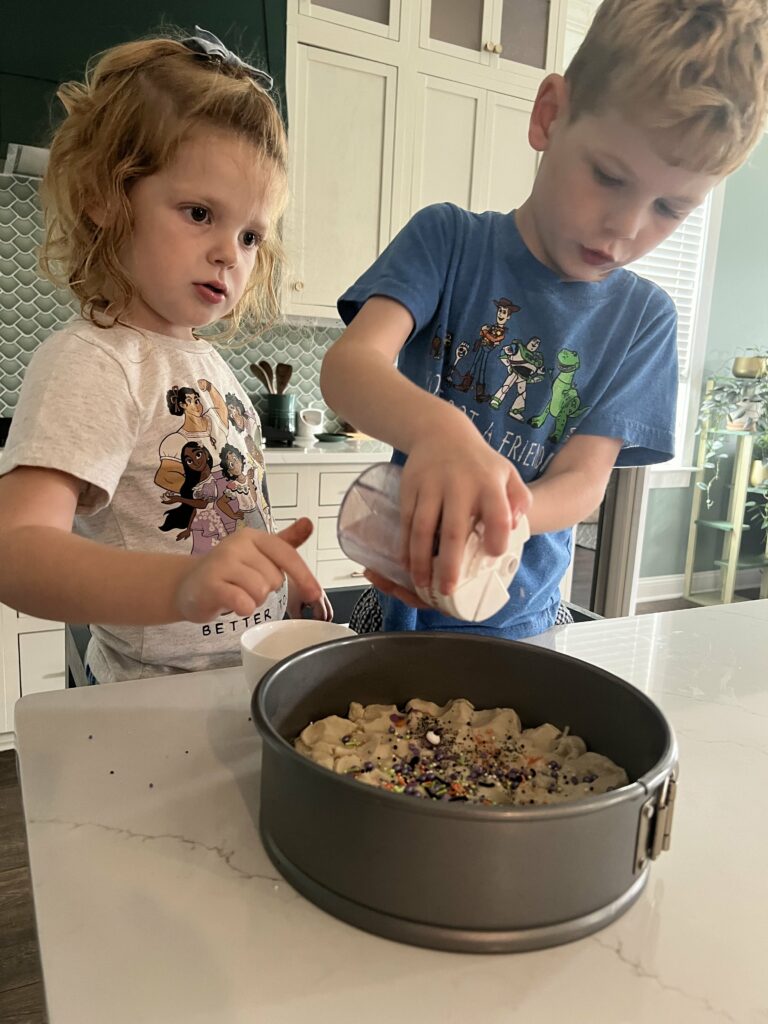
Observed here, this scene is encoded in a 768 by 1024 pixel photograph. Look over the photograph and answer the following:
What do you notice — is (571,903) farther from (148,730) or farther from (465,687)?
(148,730)

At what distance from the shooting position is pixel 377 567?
592mm

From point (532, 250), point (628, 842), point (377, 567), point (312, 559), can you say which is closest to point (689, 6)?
point (532, 250)

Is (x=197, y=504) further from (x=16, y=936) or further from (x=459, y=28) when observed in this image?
(x=459, y=28)

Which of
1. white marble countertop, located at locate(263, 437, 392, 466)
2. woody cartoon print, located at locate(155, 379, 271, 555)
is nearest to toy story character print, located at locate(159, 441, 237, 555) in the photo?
woody cartoon print, located at locate(155, 379, 271, 555)

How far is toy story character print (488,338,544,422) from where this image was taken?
979 mm

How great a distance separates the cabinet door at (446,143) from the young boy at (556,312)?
200cm

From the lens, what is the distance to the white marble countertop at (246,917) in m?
0.44

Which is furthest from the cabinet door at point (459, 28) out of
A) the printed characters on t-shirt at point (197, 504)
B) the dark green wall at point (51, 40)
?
the printed characters on t-shirt at point (197, 504)

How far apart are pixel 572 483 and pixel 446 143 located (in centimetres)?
237

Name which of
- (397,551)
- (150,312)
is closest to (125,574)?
(397,551)

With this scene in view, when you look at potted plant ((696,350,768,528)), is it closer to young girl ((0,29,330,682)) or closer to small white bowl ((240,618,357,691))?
young girl ((0,29,330,682))

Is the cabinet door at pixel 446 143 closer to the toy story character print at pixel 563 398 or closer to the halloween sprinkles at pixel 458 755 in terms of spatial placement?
the toy story character print at pixel 563 398

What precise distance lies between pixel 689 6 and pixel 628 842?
740 millimetres

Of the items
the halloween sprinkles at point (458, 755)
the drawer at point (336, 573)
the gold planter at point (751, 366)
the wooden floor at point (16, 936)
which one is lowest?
the wooden floor at point (16, 936)
